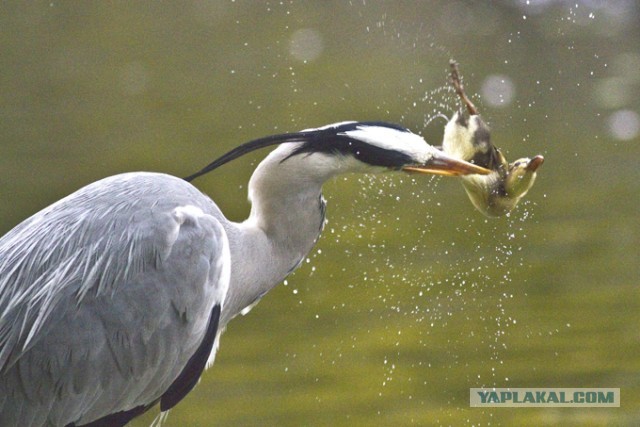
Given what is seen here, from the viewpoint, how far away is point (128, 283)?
3621 mm

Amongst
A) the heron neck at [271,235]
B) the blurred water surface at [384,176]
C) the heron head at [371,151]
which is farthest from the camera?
the blurred water surface at [384,176]

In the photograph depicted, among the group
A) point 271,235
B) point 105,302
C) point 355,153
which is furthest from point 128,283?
point 355,153

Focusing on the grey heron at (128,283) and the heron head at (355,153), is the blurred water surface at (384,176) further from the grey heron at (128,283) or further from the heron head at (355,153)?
the heron head at (355,153)

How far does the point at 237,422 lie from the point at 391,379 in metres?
0.82

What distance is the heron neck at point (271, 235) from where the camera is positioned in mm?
3896

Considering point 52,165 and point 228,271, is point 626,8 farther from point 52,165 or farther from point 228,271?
point 228,271

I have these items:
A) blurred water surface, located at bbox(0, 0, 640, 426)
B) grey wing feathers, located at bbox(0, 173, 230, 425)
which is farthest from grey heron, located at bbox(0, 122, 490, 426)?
blurred water surface, located at bbox(0, 0, 640, 426)

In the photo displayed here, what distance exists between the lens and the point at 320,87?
34.0 ft

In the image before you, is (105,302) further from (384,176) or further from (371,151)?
(384,176)

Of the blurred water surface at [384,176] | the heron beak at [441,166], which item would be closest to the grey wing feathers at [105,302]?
the heron beak at [441,166]

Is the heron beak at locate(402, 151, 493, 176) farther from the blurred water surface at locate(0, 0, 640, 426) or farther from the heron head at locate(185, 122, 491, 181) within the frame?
the blurred water surface at locate(0, 0, 640, 426)

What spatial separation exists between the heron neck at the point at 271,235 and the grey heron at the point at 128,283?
0.10ft

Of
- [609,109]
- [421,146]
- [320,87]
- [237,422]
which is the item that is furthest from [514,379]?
[320,87]

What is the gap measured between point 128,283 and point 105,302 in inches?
3.6
